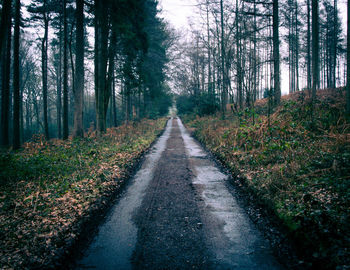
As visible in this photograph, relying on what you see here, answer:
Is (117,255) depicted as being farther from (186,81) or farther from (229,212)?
(186,81)

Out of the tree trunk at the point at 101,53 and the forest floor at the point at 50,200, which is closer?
the forest floor at the point at 50,200

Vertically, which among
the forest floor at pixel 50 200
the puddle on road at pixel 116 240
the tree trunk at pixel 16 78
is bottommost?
the puddle on road at pixel 116 240

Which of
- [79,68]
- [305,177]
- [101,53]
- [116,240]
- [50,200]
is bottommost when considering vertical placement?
[116,240]

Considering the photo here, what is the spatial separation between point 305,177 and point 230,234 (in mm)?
2434

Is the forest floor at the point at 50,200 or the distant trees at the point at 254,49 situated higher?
the distant trees at the point at 254,49

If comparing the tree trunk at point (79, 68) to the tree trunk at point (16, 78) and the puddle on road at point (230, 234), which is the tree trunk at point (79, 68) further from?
the puddle on road at point (230, 234)

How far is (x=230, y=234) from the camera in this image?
10.7ft

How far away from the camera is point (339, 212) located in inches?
123

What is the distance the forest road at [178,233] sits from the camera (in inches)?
104

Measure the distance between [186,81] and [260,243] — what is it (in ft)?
82.5

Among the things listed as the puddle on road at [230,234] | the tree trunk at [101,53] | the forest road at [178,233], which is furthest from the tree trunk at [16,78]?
the puddle on road at [230,234]

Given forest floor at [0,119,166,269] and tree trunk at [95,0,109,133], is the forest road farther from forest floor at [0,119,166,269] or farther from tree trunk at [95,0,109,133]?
tree trunk at [95,0,109,133]

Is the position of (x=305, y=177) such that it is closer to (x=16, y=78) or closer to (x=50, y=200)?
(x=50, y=200)

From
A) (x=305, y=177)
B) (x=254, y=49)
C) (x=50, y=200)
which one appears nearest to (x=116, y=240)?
(x=50, y=200)
